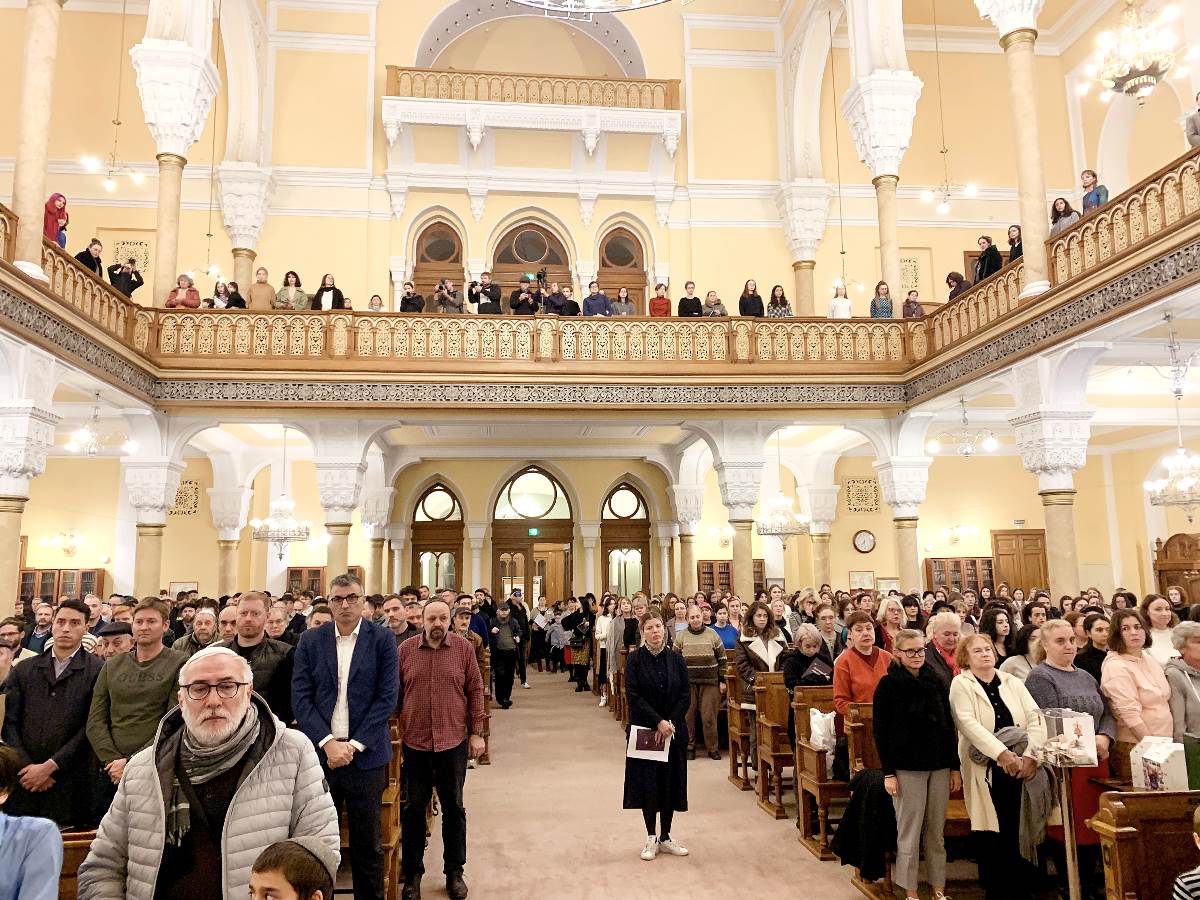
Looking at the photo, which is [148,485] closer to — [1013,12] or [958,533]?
[1013,12]

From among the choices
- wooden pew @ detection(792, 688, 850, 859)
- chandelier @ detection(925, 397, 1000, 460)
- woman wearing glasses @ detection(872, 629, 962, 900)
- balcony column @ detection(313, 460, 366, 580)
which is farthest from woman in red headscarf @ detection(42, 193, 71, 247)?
chandelier @ detection(925, 397, 1000, 460)

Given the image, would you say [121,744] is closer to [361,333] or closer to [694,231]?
[361,333]

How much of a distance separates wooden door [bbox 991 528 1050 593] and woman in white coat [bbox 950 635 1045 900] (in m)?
15.3

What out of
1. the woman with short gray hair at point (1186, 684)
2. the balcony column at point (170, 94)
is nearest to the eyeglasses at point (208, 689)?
the woman with short gray hair at point (1186, 684)

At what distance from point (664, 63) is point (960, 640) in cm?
1587

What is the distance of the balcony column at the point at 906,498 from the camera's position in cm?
1298

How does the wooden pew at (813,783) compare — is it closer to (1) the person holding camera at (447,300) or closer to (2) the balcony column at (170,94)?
(1) the person holding camera at (447,300)

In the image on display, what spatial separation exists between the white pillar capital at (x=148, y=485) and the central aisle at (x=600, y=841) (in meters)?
6.28

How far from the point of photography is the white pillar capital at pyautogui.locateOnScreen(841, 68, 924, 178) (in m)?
12.8

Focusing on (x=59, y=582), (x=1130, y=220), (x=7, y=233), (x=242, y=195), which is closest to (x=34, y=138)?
(x=7, y=233)

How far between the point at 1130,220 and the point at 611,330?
6.66 m

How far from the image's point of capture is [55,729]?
4297 mm

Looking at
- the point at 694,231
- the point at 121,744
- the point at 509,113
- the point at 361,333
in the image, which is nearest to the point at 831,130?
the point at 694,231

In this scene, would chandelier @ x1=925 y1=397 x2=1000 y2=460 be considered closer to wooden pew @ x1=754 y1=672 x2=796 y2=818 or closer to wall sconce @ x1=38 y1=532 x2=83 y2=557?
→ wooden pew @ x1=754 y1=672 x2=796 y2=818
